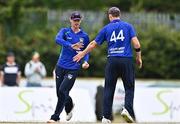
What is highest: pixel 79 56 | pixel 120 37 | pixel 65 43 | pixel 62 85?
pixel 120 37

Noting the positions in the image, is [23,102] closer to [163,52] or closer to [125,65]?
[125,65]

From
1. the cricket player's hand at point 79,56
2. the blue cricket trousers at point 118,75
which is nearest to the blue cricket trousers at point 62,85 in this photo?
the cricket player's hand at point 79,56

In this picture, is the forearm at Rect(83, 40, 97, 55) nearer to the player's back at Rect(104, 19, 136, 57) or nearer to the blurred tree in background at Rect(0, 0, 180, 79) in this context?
the player's back at Rect(104, 19, 136, 57)

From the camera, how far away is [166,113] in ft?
73.3

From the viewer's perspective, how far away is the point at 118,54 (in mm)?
14742

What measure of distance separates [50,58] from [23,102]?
9895 mm

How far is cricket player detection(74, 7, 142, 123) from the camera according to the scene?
14711mm

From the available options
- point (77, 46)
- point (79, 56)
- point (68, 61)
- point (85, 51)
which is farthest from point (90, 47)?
point (68, 61)

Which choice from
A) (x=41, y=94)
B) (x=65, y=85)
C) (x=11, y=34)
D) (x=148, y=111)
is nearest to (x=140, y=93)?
(x=148, y=111)

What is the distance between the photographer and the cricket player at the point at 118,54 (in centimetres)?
1471

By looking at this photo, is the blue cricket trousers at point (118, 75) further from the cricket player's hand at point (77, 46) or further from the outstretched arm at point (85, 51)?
the cricket player's hand at point (77, 46)

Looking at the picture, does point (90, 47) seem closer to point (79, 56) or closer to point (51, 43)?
point (79, 56)

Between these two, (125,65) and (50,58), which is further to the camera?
(50,58)

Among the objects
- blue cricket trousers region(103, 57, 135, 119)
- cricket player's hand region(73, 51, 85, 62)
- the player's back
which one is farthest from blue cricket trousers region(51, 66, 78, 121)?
the player's back
